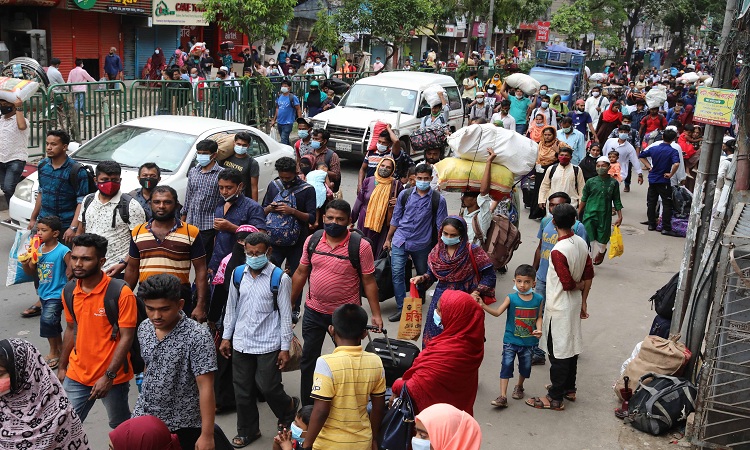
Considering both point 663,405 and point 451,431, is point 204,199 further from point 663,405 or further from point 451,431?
point 451,431

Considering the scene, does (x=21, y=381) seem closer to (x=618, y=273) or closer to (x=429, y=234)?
(x=429, y=234)

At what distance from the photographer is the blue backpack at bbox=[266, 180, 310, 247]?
25.2ft

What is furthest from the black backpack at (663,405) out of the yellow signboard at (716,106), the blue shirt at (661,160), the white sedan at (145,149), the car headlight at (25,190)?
the blue shirt at (661,160)

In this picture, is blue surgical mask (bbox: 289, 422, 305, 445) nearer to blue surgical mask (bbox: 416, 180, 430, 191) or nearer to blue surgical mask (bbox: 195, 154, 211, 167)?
blue surgical mask (bbox: 195, 154, 211, 167)

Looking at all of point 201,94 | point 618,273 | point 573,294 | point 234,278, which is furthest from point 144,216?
point 201,94

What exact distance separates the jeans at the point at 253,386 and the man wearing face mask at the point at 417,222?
281cm

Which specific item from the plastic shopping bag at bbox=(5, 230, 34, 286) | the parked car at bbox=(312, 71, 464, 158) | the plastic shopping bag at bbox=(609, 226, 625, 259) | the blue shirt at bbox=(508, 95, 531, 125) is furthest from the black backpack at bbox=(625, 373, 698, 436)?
the blue shirt at bbox=(508, 95, 531, 125)

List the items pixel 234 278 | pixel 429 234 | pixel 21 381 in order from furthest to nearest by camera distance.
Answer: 1. pixel 429 234
2. pixel 234 278
3. pixel 21 381

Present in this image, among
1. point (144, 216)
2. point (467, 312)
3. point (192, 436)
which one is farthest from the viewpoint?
point (144, 216)

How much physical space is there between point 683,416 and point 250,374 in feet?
11.1

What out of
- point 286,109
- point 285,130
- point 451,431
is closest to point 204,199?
point 451,431

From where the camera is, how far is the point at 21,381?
398 cm

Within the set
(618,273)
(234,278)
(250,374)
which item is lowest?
(618,273)

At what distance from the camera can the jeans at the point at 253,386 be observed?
18.9 feet
